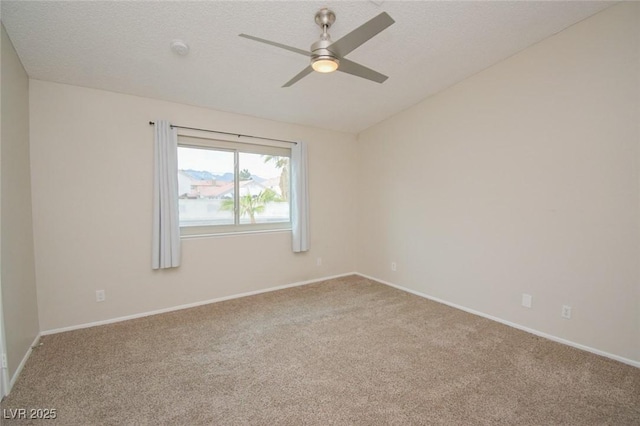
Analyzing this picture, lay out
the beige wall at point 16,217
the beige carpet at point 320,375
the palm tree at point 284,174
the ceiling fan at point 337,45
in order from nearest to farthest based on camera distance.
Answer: the ceiling fan at point 337,45, the beige carpet at point 320,375, the beige wall at point 16,217, the palm tree at point 284,174

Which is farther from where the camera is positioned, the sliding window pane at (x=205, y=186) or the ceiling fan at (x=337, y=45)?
the sliding window pane at (x=205, y=186)

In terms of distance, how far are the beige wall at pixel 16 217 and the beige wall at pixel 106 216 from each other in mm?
127

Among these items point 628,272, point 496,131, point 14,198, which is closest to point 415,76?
point 496,131

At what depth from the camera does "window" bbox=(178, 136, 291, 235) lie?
346 cm

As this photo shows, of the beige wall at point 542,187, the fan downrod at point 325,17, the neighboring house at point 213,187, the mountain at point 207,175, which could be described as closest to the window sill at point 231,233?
the neighboring house at point 213,187

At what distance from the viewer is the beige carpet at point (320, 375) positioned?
1688 mm

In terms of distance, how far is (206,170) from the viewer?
3584 mm

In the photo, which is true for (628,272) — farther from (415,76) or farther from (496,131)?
(415,76)

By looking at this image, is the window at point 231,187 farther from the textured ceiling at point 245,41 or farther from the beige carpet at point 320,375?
the beige carpet at point 320,375

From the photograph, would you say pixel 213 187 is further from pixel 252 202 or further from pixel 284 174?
pixel 284 174

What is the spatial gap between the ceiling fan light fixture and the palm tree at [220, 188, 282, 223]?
7.72 feet

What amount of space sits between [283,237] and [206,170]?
140 centimetres

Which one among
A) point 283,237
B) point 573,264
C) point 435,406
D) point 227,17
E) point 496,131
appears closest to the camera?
point 435,406

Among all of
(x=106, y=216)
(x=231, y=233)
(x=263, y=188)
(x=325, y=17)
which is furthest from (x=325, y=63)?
(x=106, y=216)
